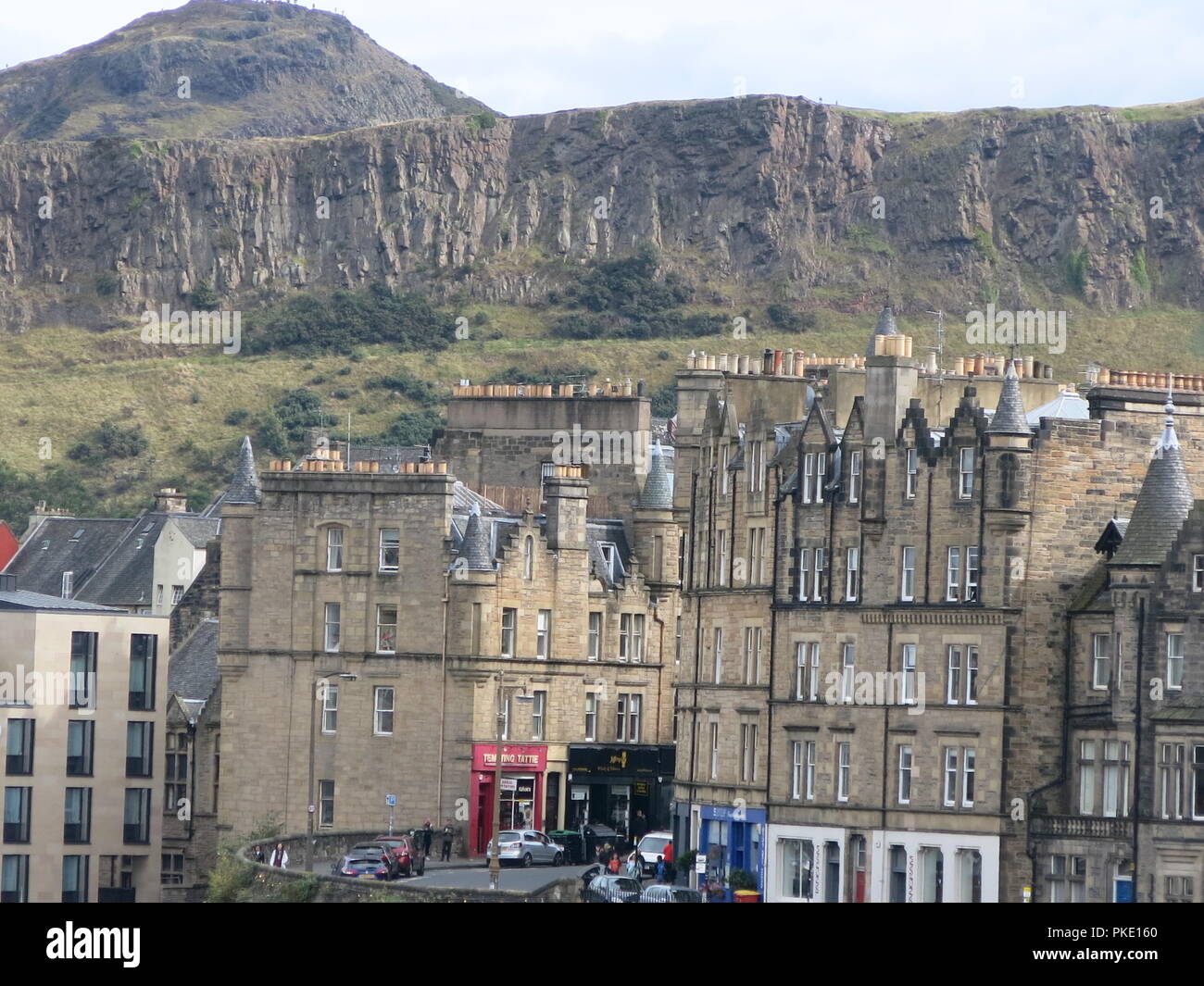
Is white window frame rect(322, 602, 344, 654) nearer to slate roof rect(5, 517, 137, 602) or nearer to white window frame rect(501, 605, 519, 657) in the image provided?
white window frame rect(501, 605, 519, 657)

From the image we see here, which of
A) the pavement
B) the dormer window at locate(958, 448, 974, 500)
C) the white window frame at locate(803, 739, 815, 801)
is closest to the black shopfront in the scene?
the pavement

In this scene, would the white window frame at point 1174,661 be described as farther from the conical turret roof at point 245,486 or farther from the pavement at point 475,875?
the conical turret roof at point 245,486

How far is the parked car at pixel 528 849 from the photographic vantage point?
85.7 meters

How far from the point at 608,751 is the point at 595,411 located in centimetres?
1560

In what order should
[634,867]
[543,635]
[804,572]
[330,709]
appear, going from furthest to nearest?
1. [543,635]
2. [330,709]
3. [634,867]
4. [804,572]

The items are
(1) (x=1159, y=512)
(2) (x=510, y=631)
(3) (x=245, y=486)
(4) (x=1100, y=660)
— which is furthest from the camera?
(3) (x=245, y=486)

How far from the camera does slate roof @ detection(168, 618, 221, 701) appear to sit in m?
104

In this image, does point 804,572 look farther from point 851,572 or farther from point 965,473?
point 965,473

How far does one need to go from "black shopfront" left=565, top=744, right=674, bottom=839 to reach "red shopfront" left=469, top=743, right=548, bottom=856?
1.45m

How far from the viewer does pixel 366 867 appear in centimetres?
8062

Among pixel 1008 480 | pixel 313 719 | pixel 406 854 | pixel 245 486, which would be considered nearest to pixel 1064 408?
pixel 1008 480

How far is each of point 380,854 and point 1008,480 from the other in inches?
807

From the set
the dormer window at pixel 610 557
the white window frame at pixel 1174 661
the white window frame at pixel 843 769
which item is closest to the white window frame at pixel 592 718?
the dormer window at pixel 610 557

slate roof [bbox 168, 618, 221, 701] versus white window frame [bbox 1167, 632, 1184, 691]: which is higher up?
white window frame [bbox 1167, 632, 1184, 691]
